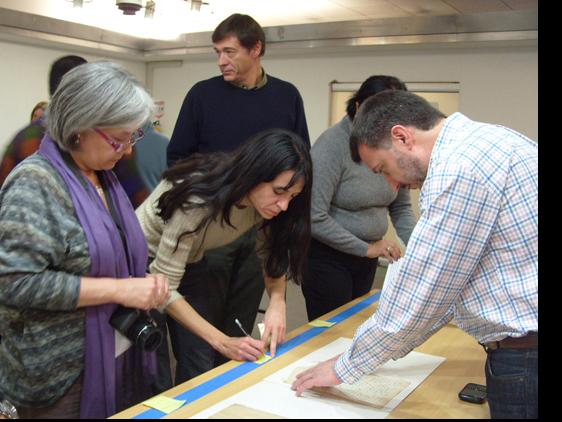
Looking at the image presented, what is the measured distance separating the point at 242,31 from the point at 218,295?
1186mm

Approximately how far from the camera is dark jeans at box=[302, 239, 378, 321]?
245 cm

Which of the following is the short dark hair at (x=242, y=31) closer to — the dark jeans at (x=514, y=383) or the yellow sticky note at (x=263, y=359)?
the yellow sticky note at (x=263, y=359)

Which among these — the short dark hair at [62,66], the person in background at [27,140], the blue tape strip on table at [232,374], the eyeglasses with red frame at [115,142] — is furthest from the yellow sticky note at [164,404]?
the short dark hair at [62,66]

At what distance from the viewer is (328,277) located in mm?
2459

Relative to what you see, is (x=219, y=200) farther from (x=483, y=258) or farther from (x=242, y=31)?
(x=242, y=31)

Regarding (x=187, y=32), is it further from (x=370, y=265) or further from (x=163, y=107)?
(x=370, y=265)

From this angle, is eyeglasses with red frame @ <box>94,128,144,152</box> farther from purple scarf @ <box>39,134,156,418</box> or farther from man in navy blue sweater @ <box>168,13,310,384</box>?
man in navy blue sweater @ <box>168,13,310,384</box>

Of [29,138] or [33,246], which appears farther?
[29,138]

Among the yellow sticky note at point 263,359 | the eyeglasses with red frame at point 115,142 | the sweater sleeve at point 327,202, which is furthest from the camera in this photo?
the sweater sleeve at point 327,202

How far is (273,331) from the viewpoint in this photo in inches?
71.8

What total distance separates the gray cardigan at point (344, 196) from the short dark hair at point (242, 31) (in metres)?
0.58

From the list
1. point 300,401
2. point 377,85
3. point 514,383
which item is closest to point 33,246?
point 300,401

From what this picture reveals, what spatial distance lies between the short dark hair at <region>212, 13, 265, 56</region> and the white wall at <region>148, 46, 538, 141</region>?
337 centimetres

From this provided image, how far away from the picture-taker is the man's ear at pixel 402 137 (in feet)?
4.71
